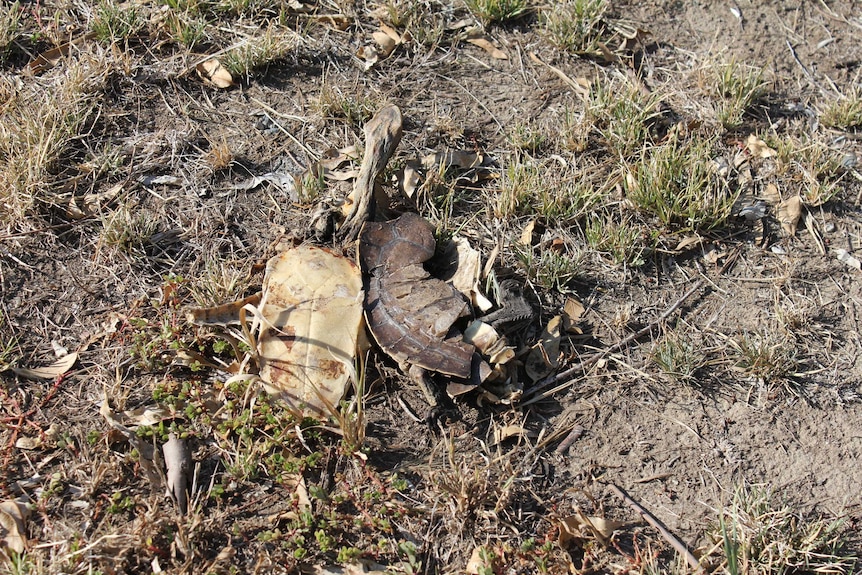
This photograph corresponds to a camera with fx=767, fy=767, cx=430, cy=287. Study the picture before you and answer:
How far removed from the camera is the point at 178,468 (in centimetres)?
292

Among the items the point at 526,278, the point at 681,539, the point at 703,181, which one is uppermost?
the point at 703,181

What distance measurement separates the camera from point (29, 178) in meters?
3.56

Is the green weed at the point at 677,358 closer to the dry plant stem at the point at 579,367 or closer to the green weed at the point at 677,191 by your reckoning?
the dry plant stem at the point at 579,367

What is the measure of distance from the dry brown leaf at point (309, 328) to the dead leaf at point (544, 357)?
0.77 meters

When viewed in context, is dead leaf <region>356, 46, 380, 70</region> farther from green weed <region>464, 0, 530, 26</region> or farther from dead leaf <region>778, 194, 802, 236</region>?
dead leaf <region>778, 194, 802, 236</region>

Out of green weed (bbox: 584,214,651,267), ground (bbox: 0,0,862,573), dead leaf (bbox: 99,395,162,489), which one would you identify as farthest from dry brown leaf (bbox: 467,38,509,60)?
dead leaf (bbox: 99,395,162,489)

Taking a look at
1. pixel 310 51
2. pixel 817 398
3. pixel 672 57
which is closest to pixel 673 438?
pixel 817 398

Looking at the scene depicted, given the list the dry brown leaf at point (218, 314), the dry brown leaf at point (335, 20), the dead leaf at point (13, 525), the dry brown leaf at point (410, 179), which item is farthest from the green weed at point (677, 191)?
the dead leaf at point (13, 525)

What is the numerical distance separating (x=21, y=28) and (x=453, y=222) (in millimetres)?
2698

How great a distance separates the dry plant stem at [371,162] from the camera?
353 centimetres

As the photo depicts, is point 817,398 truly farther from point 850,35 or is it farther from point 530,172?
point 850,35

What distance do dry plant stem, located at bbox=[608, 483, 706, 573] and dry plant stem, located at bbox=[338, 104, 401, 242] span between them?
1591 mm

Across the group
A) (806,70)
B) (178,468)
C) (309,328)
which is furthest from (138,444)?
(806,70)

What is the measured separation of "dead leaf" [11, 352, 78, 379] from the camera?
319 centimetres
